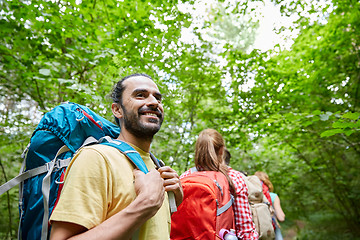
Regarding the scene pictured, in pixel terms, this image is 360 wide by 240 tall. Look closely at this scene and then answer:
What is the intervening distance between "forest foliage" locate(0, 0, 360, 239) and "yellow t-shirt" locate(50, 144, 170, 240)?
1.46 m

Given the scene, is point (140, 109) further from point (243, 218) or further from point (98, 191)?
point (243, 218)

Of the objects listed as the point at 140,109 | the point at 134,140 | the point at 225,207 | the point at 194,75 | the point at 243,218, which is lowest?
the point at 243,218

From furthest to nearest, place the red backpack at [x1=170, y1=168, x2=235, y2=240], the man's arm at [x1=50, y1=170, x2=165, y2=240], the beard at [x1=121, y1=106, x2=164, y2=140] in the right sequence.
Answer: the red backpack at [x1=170, y1=168, x2=235, y2=240], the beard at [x1=121, y1=106, x2=164, y2=140], the man's arm at [x1=50, y1=170, x2=165, y2=240]

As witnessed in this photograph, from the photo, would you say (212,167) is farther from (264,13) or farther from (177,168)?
(264,13)

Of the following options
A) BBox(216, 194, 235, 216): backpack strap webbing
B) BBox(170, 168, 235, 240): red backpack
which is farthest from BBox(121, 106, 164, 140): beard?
BBox(216, 194, 235, 216): backpack strap webbing

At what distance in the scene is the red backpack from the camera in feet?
6.23

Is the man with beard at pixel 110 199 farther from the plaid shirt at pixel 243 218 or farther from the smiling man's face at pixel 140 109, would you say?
the plaid shirt at pixel 243 218

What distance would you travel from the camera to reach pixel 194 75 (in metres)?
5.27

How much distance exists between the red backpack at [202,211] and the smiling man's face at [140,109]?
877 mm

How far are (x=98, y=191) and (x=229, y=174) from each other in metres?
1.77

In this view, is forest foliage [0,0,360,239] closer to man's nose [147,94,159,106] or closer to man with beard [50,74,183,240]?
man's nose [147,94,159,106]

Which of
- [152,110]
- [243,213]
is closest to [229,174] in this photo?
[243,213]

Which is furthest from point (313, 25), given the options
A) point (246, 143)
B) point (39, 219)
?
point (39, 219)

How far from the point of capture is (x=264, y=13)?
18.6ft
